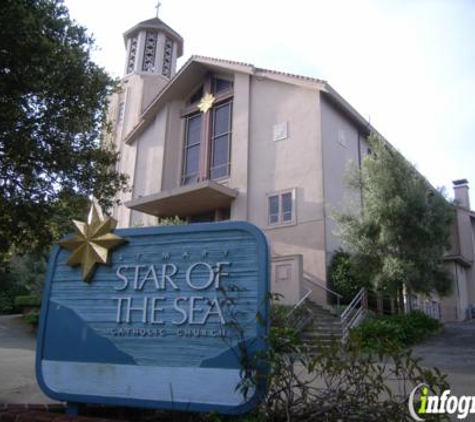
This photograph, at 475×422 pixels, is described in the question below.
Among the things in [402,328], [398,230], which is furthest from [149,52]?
[402,328]

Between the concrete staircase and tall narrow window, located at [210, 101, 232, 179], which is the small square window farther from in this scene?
the concrete staircase

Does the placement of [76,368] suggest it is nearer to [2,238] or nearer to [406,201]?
[2,238]

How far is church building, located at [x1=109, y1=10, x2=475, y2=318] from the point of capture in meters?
15.7

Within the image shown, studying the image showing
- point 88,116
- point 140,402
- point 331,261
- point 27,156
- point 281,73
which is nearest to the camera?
point 140,402

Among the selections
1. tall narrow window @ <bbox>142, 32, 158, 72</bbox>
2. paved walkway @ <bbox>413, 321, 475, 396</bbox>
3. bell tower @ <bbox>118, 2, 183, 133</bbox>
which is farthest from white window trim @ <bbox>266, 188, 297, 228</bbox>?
tall narrow window @ <bbox>142, 32, 158, 72</bbox>

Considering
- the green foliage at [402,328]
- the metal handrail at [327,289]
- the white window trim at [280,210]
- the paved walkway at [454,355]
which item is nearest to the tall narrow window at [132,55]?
the white window trim at [280,210]

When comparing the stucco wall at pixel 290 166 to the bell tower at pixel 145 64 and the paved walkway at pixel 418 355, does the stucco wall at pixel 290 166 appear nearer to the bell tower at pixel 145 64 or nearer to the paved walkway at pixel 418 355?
the paved walkway at pixel 418 355

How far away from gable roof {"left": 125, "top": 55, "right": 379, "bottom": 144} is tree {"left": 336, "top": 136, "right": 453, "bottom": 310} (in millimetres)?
4066

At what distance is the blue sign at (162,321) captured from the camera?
13.4 feet

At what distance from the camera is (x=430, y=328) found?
13.0m

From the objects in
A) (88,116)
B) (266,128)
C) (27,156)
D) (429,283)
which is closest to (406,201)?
(429,283)

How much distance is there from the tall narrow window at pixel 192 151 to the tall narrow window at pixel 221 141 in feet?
3.14

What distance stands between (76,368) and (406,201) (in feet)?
35.7

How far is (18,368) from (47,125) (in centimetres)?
474
